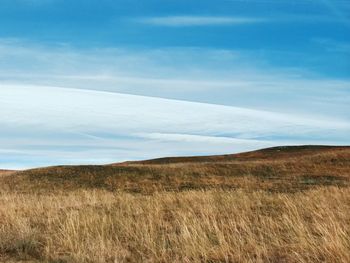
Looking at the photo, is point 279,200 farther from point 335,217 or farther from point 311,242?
point 311,242

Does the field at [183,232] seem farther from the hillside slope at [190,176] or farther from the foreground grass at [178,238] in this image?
the hillside slope at [190,176]

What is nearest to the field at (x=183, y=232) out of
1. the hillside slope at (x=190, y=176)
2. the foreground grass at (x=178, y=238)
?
the foreground grass at (x=178, y=238)

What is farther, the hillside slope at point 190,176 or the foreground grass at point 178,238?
the hillside slope at point 190,176

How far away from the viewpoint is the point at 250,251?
329 inches

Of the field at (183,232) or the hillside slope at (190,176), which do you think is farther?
the hillside slope at (190,176)

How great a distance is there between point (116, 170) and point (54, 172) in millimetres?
4927

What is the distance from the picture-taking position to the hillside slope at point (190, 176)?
105 feet

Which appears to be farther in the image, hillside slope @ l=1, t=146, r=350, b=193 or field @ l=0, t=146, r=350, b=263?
hillside slope @ l=1, t=146, r=350, b=193

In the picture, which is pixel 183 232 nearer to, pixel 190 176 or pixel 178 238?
pixel 178 238

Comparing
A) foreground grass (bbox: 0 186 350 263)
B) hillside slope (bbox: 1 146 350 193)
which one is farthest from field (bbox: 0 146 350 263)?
hillside slope (bbox: 1 146 350 193)

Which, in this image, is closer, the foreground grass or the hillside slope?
the foreground grass

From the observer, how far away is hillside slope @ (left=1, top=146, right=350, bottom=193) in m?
31.9

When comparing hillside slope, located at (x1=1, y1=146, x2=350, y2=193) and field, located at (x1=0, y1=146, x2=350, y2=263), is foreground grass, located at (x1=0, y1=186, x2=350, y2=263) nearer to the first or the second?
field, located at (x1=0, y1=146, x2=350, y2=263)

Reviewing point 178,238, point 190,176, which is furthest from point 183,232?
point 190,176
